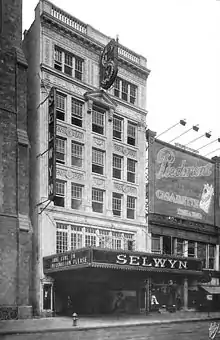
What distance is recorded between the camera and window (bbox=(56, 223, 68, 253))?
23.6 m

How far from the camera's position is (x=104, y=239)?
985 inches

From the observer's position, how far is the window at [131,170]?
87.5ft

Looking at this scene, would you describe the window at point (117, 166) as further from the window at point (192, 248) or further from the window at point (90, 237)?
the window at point (192, 248)

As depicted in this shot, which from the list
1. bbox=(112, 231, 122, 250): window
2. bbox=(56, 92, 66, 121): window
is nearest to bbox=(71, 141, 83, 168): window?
bbox=(56, 92, 66, 121): window

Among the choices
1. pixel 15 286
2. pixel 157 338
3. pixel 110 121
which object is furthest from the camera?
pixel 110 121

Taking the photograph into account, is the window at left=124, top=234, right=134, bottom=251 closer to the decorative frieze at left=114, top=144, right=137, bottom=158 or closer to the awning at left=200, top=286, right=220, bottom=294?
the decorative frieze at left=114, top=144, right=137, bottom=158

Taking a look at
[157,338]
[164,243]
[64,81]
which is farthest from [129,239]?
[157,338]

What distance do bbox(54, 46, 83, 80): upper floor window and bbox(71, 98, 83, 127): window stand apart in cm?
139

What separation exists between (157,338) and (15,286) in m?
7.11

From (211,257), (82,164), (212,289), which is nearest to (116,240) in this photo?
(82,164)

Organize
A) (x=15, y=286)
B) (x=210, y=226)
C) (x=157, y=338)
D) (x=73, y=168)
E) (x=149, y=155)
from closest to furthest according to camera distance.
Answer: (x=157, y=338) < (x=15, y=286) < (x=73, y=168) < (x=149, y=155) < (x=210, y=226)

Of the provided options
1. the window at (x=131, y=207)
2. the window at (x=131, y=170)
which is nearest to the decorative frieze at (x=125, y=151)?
the window at (x=131, y=170)

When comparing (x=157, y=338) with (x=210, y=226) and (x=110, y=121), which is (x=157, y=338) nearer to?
(x=110, y=121)

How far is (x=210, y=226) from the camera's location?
31781 mm
